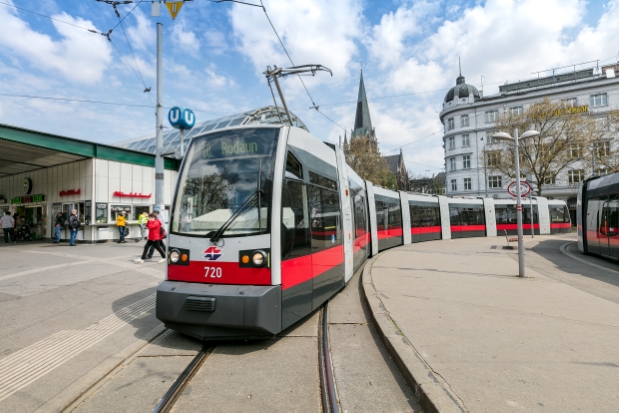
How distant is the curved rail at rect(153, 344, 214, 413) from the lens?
293 centimetres

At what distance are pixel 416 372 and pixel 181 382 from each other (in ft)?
7.17

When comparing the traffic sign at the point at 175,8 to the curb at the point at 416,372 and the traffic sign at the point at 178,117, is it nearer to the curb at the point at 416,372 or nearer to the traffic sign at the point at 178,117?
the traffic sign at the point at 178,117

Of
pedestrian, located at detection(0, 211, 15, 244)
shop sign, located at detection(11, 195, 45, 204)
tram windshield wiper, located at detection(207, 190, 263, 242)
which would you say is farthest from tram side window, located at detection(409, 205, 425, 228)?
shop sign, located at detection(11, 195, 45, 204)

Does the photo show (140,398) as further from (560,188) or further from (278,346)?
(560,188)

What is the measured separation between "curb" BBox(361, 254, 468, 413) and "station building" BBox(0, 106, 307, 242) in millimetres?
13599

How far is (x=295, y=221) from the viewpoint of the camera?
463 cm

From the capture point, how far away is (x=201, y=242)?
432 cm

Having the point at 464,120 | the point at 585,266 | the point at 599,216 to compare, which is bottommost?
the point at 585,266

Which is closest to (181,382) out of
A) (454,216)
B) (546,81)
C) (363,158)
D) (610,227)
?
(610,227)

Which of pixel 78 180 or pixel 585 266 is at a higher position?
pixel 78 180

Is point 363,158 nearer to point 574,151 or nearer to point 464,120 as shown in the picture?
point 574,151

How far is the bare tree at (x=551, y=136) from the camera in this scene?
2777 cm

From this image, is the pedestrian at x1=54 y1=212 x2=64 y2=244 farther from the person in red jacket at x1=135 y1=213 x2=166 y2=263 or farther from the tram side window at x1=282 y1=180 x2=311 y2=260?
the tram side window at x1=282 y1=180 x2=311 y2=260

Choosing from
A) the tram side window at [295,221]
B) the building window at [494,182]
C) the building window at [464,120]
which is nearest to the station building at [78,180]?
the tram side window at [295,221]
